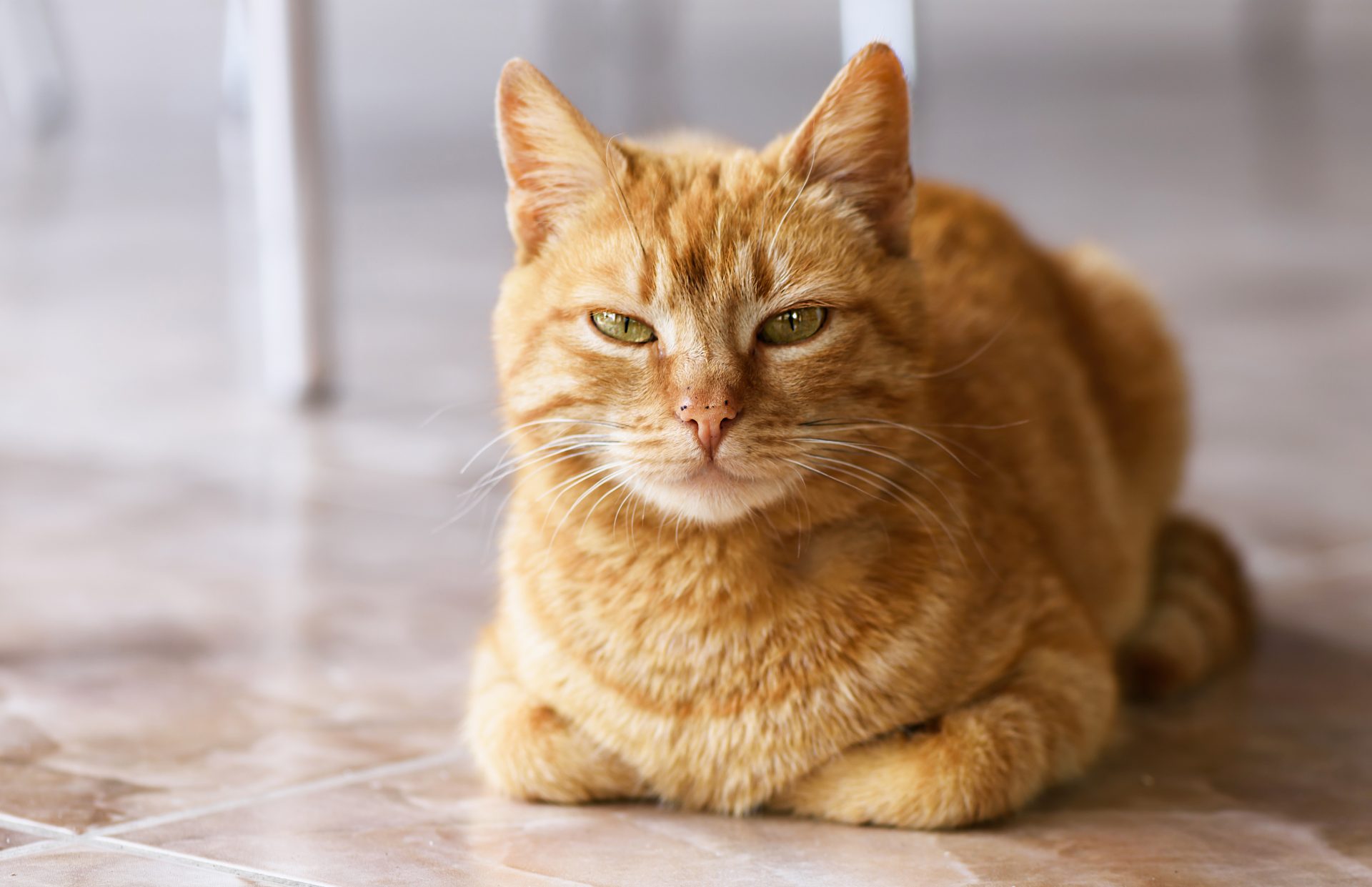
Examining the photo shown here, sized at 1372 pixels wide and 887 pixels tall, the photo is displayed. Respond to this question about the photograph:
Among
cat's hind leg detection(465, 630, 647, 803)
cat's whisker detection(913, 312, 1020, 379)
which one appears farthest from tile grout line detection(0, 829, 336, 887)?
cat's whisker detection(913, 312, 1020, 379)

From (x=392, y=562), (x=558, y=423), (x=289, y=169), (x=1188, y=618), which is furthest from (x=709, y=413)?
(x=289, y=169)

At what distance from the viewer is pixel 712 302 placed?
164cm

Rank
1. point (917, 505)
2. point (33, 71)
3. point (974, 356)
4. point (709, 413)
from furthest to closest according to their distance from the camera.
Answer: point (33, 71) → point (974, 356) → point (917, 505) → point (709, 413)

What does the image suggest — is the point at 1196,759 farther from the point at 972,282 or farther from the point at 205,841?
the point at 205,841

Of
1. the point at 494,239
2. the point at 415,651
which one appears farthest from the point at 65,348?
the point at 415,651

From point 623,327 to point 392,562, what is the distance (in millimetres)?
1179

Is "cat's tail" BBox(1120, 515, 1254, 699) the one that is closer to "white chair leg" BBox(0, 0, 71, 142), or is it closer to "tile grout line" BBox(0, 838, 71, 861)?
"tile grout line" BBox(0, 838, 71, 861)

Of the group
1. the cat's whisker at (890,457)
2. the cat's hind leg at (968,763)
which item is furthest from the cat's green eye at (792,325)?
the cat's hind leg at (968,763)

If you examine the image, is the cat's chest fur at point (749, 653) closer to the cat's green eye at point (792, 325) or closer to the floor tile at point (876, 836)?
the floor tile at point (876, 836)

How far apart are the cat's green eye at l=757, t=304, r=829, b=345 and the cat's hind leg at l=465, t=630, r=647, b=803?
494 mm

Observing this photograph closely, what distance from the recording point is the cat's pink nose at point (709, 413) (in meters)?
1.58

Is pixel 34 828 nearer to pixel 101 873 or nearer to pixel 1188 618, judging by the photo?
pixel 101 873

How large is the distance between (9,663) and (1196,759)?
5.13ft

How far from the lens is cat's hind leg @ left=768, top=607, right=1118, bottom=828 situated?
5.64 feet
